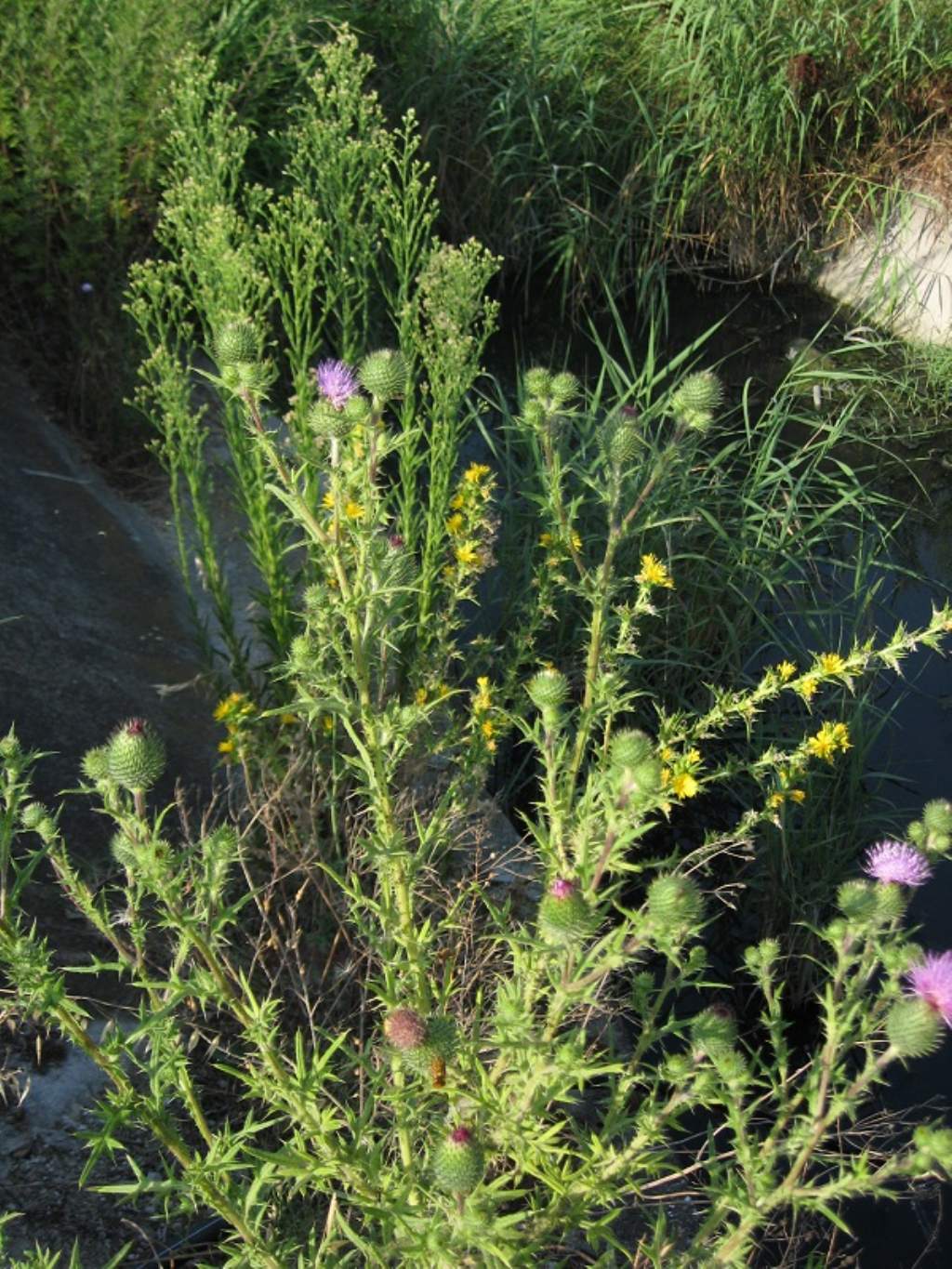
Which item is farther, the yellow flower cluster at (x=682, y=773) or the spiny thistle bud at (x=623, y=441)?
the yellow flower cluster at (x=682, y=773)

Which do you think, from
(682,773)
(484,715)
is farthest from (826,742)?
(484,715)

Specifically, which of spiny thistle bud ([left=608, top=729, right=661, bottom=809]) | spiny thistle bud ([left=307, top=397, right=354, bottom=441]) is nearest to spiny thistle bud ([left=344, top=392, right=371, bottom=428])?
spiny thistle bud ([left=307, top=397, right=354, bottom=441])

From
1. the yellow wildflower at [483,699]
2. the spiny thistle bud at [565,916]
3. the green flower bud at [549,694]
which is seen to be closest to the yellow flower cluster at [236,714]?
the yellow wildflower at [483,699]

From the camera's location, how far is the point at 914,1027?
1.32 m

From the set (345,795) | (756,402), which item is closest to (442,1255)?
(345,795)

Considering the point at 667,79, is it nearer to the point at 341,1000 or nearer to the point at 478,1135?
the point at 341,1000

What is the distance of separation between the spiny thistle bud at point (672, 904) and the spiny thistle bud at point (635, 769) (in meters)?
0.09

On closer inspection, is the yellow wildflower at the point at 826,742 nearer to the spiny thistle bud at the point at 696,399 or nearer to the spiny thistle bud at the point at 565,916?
the spiny thistle bud at the point at 696,399

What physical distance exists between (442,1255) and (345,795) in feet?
4.76

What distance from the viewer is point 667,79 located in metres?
5.65

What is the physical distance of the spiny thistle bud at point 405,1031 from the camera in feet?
4.72

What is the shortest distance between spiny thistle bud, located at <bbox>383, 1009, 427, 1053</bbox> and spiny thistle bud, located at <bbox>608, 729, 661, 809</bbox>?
1.12 feet

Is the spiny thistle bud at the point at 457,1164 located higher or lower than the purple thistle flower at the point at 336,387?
lower

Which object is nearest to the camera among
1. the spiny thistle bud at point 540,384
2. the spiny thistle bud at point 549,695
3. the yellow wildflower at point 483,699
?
the spiny thistle bud at point 549,695
